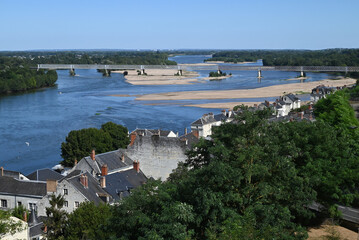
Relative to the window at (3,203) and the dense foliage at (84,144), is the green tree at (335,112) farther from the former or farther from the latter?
the window at (3,203)

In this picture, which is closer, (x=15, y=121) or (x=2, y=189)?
(x=2, y=189)

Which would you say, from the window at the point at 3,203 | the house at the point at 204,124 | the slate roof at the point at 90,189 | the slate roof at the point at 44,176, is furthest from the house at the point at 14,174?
the house at the point at 204,124

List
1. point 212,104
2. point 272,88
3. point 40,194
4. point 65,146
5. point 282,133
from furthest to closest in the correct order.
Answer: point 272,88 → point 212,104 → point 65,146 → point 40,194 → point 282,133

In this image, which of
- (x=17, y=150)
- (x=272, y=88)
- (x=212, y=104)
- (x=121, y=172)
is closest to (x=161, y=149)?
(x=121, y=172)

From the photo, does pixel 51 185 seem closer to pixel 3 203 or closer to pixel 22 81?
pixel 3 203

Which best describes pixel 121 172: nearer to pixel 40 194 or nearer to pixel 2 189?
pixel 40 194

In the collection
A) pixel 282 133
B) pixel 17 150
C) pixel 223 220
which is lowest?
pixel 17 150

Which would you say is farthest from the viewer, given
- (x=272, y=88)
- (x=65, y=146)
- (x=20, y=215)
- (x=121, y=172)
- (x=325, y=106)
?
(x=272, y=88)

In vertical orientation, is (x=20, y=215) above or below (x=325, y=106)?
below
